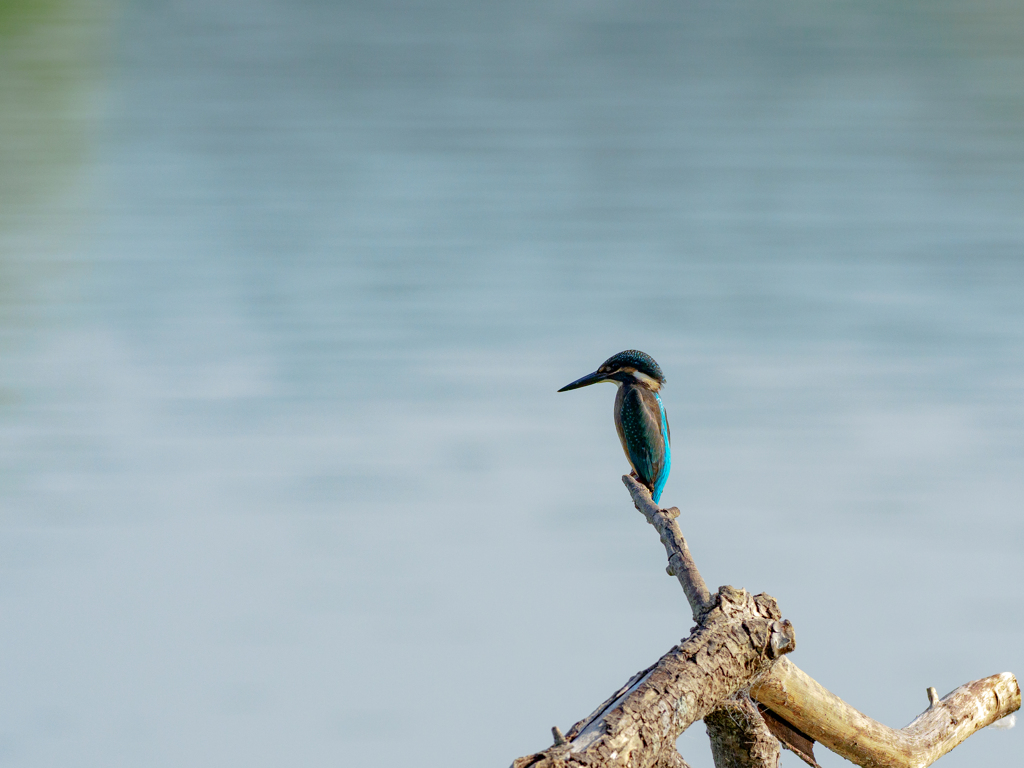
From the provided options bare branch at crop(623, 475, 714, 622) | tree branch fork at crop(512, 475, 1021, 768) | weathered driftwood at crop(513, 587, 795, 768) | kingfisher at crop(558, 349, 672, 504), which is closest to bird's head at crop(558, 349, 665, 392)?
kingfisher at crop(558, 349, 672, 504)

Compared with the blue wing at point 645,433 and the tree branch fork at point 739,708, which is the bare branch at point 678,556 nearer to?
the tree branch fork at point 739,708

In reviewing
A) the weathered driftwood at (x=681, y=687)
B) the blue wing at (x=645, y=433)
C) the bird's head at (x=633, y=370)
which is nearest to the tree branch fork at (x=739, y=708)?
the weathered driftwood at (x=681, y=687)

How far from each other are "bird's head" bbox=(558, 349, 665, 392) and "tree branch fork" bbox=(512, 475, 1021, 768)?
1.82ft

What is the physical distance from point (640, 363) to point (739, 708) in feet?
3.35

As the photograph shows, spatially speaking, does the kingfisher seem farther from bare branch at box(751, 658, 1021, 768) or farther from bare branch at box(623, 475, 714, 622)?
bare branch at box(751, 658, 1021, 768)

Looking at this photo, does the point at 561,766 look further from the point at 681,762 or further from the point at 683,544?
the point at 683,544

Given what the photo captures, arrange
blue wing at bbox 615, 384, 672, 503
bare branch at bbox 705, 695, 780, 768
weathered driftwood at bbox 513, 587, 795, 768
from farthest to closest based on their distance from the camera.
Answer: blue wing at bbox 615, 384, 672, 503 → bare branch at bbox 705, 695, 780, 768 → weathered driftwood at bbox 513, 587, 795, 768

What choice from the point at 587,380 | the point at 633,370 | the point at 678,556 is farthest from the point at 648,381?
the point at 678,556

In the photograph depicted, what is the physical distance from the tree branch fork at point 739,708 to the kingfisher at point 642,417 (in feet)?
1.48

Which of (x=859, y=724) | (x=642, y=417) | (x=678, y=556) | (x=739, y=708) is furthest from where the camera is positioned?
(x=642, y=417)

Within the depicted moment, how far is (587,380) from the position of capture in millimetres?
2248

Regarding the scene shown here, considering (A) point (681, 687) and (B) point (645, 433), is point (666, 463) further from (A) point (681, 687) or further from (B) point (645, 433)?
(A) point (681, 687)

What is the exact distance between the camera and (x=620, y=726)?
1.08 m

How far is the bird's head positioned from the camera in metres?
2.17
